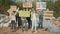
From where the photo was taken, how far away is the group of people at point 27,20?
3.54ft

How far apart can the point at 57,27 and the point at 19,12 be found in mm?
305

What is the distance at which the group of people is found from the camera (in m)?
1.08

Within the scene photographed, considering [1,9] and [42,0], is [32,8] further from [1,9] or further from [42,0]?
[1,9]

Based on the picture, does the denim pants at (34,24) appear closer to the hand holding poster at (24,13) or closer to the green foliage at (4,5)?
the hand holding poster at (24,13)

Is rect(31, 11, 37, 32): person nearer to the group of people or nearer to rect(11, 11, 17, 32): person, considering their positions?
the group of people

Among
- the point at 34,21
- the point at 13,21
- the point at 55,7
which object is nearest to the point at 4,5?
the point at 13,21

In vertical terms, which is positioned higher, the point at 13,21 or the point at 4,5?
the point at 4,5

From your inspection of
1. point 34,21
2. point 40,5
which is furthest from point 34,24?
point 40,5

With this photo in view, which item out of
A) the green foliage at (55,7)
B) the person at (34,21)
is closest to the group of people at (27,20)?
the person at (34,21)

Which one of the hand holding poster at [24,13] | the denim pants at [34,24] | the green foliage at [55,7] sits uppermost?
the green foliage at [55,7]

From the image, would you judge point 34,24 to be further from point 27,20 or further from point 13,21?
point 13,21

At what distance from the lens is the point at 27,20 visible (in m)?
1.08

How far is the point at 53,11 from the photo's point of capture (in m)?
1.07

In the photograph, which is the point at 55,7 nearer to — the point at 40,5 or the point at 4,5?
the point at 40,5
